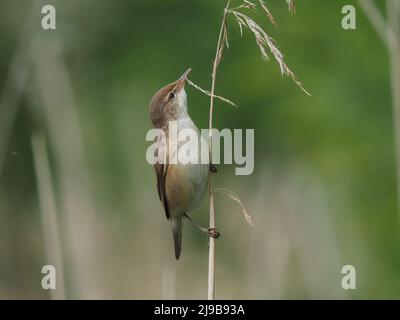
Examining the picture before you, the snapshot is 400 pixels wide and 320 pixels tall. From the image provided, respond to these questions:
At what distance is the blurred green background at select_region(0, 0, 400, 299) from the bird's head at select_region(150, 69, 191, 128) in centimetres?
101

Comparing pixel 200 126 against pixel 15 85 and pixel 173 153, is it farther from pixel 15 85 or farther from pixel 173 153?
pixel 173 153

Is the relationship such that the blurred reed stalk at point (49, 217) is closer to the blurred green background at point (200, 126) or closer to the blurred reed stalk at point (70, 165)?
the blurred green background at point (200, 126)

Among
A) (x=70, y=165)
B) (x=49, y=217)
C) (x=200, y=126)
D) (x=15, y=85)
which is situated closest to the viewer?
(x=49, y=217)

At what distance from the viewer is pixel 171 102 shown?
6023 mm

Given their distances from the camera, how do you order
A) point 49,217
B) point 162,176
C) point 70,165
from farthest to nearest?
point 70,165
point 162,176
point 49,217

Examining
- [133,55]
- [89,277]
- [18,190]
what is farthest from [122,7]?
[89,277]

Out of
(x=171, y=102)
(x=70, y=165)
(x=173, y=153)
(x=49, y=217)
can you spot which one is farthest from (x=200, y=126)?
(x=49, y=217)

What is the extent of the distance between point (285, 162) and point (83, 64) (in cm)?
242

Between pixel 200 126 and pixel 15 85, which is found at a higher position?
pixel 15 85

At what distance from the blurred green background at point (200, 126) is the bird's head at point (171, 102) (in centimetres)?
101

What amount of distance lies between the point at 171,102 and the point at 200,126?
3.11m

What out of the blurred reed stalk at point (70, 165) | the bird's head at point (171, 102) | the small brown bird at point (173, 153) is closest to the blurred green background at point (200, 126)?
the blurred reed stalk at point (70, 165)

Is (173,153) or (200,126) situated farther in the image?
(200,126)
